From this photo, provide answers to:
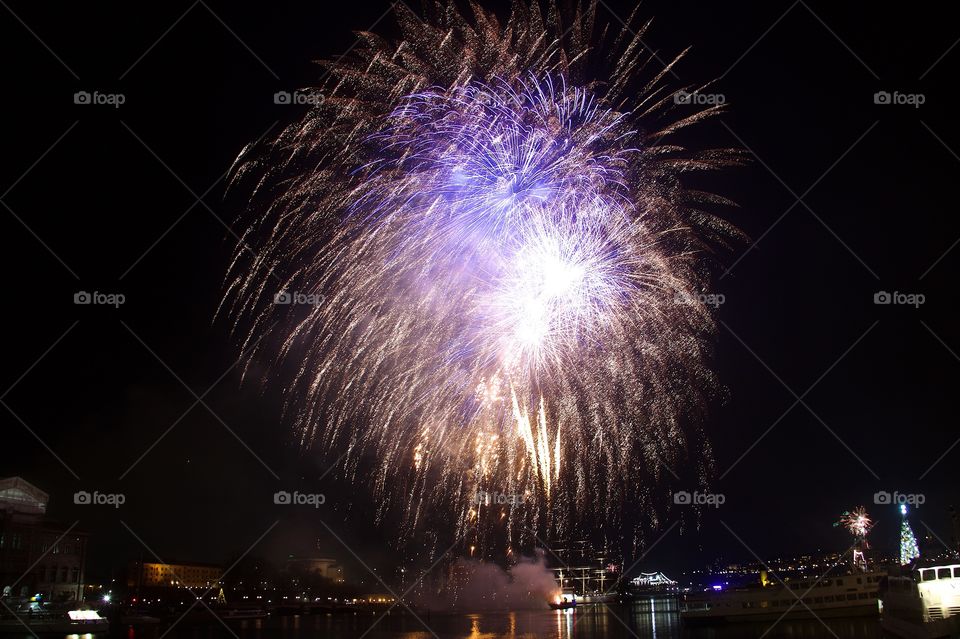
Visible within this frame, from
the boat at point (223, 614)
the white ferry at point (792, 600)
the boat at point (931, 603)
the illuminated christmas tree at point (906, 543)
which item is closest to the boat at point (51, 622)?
the boat at point (223, 614)

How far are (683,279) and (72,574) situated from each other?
250ft

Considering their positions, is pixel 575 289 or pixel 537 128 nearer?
pixel 537 128

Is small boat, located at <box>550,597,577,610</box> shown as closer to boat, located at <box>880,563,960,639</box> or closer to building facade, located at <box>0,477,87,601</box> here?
building facade, located at <box>0,477,87,601</box>

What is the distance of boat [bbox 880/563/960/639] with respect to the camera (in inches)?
1137

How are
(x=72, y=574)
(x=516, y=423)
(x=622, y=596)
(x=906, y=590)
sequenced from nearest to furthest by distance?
(x=516, y=423) → (x=906, y=590) → (x=72, y=574) → (x=622, y=596)

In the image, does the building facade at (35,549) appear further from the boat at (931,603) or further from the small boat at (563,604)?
the small boat at (563,604)

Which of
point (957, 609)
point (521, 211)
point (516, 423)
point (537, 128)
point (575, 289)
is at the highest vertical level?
point (537, 128)

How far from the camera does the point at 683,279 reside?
22766 millimetres

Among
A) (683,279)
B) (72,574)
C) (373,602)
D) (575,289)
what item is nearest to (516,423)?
(575,289)

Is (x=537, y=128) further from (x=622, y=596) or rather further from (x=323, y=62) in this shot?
(x=622, y=596)

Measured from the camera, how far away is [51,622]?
55719 mm

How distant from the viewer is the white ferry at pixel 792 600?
217ft

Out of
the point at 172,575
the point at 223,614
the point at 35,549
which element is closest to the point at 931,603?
the point at 35,549

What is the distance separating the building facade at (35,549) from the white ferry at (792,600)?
64.8 m
